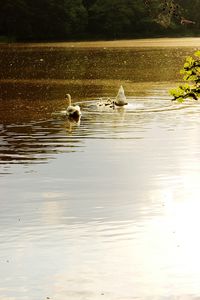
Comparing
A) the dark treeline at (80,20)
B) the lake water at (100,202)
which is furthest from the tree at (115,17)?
the lake water at (100,202)

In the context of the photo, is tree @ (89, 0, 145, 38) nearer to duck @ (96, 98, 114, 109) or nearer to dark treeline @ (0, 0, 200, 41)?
dark treeline @ (0, 0, 200, 41)

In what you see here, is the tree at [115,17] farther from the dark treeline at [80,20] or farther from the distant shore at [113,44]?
the distant shore at [113,44]

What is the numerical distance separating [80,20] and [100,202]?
11092cm

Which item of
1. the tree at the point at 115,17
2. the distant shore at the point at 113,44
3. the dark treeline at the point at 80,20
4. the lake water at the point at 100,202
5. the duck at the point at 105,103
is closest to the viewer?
the lake water at the point at 100,202

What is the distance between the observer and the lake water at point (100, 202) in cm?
1276

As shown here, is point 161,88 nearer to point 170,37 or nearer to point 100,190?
point 100,190

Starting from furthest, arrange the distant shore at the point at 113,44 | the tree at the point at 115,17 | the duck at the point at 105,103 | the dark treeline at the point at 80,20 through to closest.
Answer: the tree at the point at 115,17
the dark treeline at the point at 80,20
the distant shore at the point at 113,44
the duck at the point at 105,103

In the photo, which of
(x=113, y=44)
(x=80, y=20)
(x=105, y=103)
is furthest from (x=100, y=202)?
(x=80, y=20)

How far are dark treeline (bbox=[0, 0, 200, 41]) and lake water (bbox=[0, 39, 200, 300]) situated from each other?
85.0 metres

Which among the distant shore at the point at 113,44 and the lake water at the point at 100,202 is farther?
the distant shore at the point at 113,44

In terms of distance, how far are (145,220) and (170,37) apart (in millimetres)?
120865

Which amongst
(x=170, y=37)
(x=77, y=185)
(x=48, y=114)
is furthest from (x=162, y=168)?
(x=170, y=37)

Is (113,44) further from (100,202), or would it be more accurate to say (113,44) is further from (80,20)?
(100,202)

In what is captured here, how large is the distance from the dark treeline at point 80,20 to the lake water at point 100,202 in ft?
279
